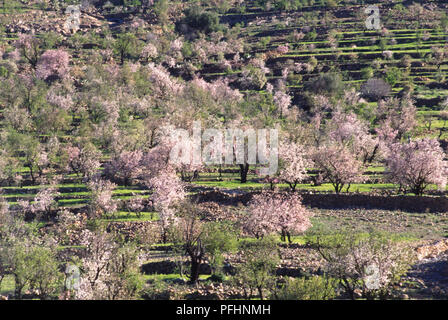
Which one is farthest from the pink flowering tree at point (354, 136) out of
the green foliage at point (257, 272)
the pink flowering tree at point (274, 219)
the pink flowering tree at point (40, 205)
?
the pink flowering tree at point (40, 205)

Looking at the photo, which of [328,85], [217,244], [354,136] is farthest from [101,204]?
[328,85]

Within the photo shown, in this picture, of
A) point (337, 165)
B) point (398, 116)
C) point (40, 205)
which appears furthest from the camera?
point (398, 116)

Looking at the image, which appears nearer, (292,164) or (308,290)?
(308,290)

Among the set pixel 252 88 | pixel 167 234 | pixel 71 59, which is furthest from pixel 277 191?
pixel 71 59

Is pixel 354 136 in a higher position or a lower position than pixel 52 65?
lower

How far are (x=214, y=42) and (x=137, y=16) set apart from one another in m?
35.6

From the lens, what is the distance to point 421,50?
119 m

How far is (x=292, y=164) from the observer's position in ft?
204

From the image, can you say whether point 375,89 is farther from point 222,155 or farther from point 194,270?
point 194,270

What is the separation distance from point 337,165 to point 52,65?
7131 centimetres

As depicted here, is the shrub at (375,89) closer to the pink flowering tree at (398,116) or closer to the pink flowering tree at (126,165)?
the pink flowering tree at (398,116)

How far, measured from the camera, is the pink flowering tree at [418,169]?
59156 millimetres

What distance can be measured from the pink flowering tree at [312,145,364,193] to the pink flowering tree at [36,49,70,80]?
64.2m

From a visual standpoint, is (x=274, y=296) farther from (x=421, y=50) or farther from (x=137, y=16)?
(x=137, y=16)
